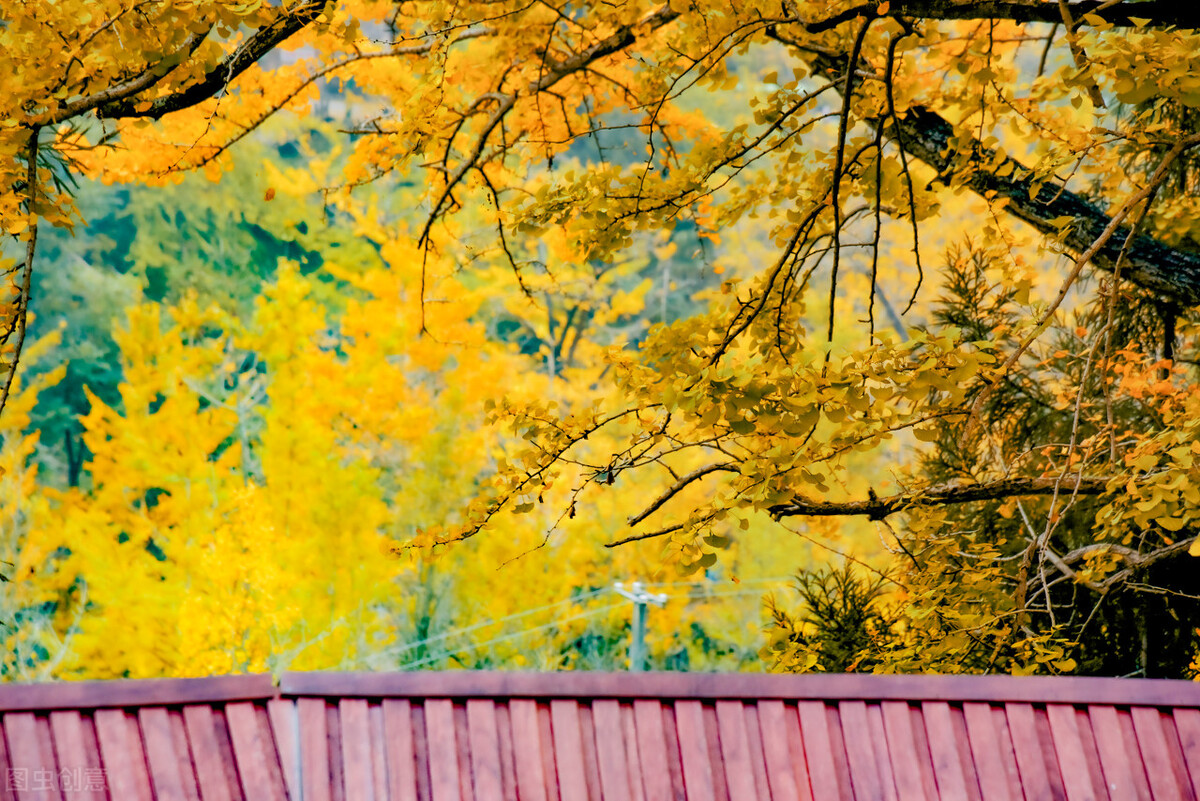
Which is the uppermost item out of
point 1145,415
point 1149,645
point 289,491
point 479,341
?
point 479,341

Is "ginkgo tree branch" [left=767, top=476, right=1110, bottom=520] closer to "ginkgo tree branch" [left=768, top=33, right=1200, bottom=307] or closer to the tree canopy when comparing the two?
the tree canopy

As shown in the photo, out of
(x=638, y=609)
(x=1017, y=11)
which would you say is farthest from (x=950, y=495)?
(x=638, y=609)

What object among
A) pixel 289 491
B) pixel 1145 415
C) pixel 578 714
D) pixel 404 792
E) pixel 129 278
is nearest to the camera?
pixel 404 792

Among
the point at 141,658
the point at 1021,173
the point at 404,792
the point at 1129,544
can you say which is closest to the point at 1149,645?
the point at 1129,544

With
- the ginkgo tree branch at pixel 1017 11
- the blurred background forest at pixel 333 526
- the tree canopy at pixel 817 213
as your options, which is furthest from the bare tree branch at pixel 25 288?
the blurred background forest at pixel 333 526

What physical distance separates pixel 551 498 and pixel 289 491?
12.3 ft

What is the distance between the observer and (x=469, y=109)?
13.6 ft

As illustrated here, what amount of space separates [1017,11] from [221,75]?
102 inches

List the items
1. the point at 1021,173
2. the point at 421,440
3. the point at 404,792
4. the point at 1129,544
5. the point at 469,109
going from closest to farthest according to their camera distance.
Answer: the point at 404,792 → the point at 1021,173 → the point at 469,109 → the point at 1129,544 → the point at 421,440

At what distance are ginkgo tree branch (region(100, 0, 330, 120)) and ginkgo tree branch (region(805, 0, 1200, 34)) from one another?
67.8 inches

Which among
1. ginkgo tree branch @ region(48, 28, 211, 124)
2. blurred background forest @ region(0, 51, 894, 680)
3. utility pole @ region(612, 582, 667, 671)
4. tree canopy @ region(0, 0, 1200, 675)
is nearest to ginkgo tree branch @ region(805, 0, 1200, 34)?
tree canopy @ region(0, 0, 1200, 675)

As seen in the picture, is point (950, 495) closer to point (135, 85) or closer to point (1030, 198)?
point (1030, 198)

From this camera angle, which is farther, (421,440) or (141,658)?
(421,440)

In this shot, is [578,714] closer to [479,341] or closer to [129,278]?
[479,341]
